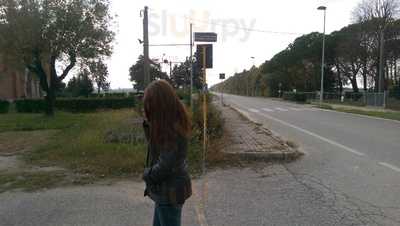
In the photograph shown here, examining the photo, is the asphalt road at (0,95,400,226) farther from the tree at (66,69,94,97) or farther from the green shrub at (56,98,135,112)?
the tree at (66,69,94,97)

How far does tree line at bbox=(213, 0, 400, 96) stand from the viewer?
4538 cm

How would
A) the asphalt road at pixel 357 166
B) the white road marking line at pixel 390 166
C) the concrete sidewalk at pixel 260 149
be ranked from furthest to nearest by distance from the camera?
the concrete sidewalk at pixel 260 149
the white road marking line at pixel 390 166
the asphalt road at pixel 357 166

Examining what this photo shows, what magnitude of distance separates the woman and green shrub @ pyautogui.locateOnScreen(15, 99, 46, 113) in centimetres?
2775

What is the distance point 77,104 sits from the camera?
96.8ft

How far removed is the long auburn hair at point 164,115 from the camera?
8.53 feet

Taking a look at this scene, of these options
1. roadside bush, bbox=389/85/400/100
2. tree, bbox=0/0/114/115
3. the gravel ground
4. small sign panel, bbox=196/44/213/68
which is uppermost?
tree, bbox=0/0/114/115

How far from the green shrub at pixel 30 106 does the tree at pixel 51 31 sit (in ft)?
23.1

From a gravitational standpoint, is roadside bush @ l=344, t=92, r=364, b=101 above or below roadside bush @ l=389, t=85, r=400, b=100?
below

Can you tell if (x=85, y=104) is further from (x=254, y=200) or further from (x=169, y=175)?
(x=169, y=175)

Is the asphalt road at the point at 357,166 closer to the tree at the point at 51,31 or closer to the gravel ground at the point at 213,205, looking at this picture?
the gravel ground at the point at 213,205

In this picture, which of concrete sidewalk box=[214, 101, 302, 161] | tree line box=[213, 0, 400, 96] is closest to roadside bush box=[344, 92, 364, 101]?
tree line box=[213, 0, 400, 96]

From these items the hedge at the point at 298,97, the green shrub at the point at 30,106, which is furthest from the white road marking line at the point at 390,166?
the hedge at the point at 298,97

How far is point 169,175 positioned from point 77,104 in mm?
28793

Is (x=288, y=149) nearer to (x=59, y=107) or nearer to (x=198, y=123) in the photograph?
(x=198, y=123)
